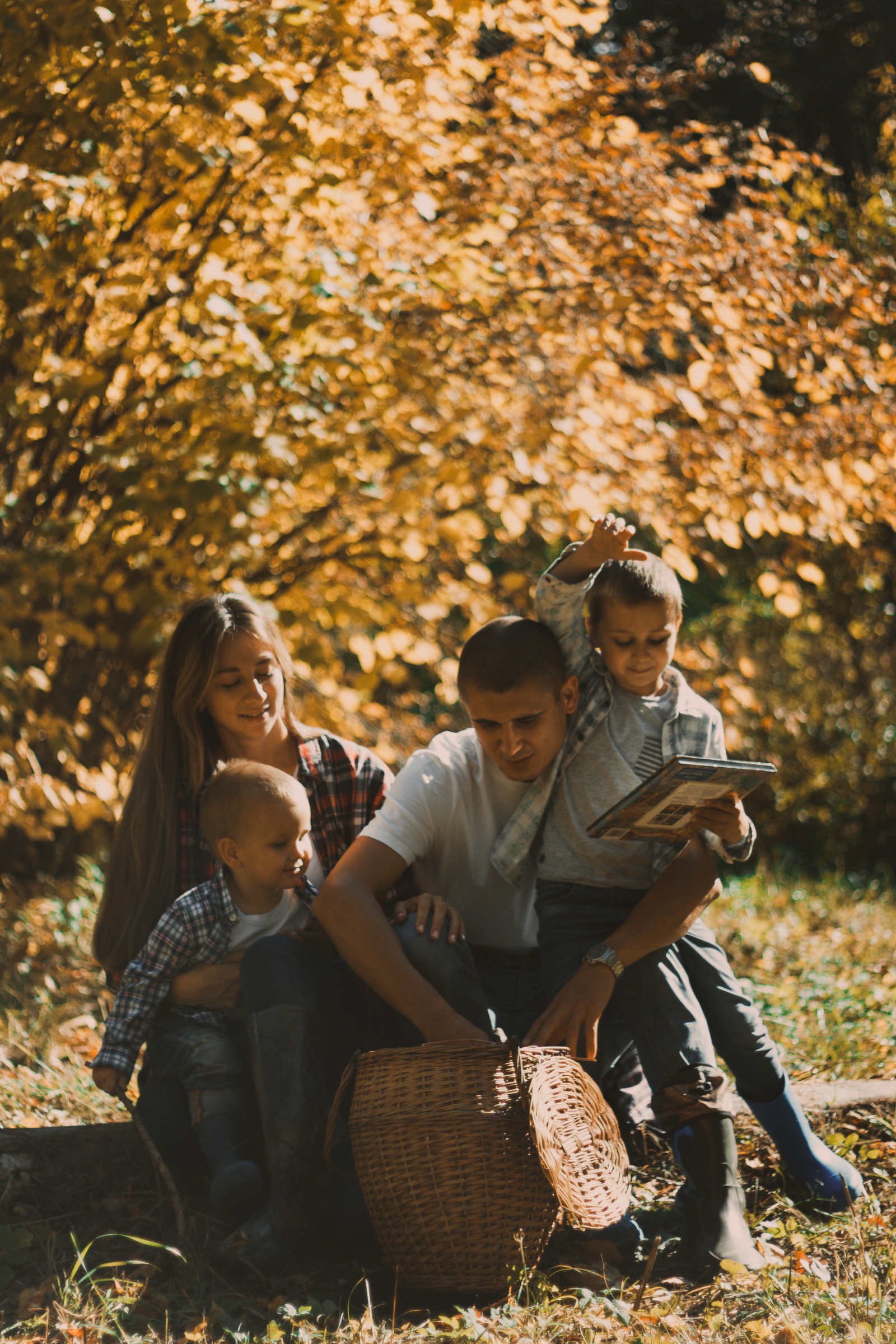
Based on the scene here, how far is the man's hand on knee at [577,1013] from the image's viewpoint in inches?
90.0

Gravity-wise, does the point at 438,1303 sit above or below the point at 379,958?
below

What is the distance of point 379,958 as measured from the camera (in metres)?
2.29

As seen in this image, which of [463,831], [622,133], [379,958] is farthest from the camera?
[622,133]

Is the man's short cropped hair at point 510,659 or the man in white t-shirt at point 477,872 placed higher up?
the man's short cropped hair at point 510,659

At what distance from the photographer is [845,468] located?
14.2ft

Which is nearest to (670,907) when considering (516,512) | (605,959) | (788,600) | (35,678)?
(605,959)

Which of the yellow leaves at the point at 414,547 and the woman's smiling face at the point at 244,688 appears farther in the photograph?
the yellow leaves at the point at 414,547

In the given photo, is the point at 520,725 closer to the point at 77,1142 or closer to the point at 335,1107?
the point at 335,1107

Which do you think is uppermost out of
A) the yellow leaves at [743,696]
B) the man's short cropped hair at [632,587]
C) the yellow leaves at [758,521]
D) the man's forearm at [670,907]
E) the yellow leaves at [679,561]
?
the man's short cropped hair at [632,587]

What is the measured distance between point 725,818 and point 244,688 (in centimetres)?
117

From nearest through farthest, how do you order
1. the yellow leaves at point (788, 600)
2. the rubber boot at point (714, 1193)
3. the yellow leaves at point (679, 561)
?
1. the rubber boot at point (714, 1193)
2. the yellow leaves at point (679, 561)
3. the yellow leaves at point (788, 600)

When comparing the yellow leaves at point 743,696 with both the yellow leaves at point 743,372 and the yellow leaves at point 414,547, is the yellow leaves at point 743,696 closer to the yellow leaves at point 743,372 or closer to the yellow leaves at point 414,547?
the yellow leaves at point 743,372

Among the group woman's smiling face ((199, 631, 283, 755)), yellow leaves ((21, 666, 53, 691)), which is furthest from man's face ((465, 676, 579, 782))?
yellow leaves ((21, 666, 53, 691))

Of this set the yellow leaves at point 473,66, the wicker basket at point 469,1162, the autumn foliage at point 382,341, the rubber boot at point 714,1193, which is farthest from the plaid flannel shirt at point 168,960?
the yellow leaves at point 473,66
